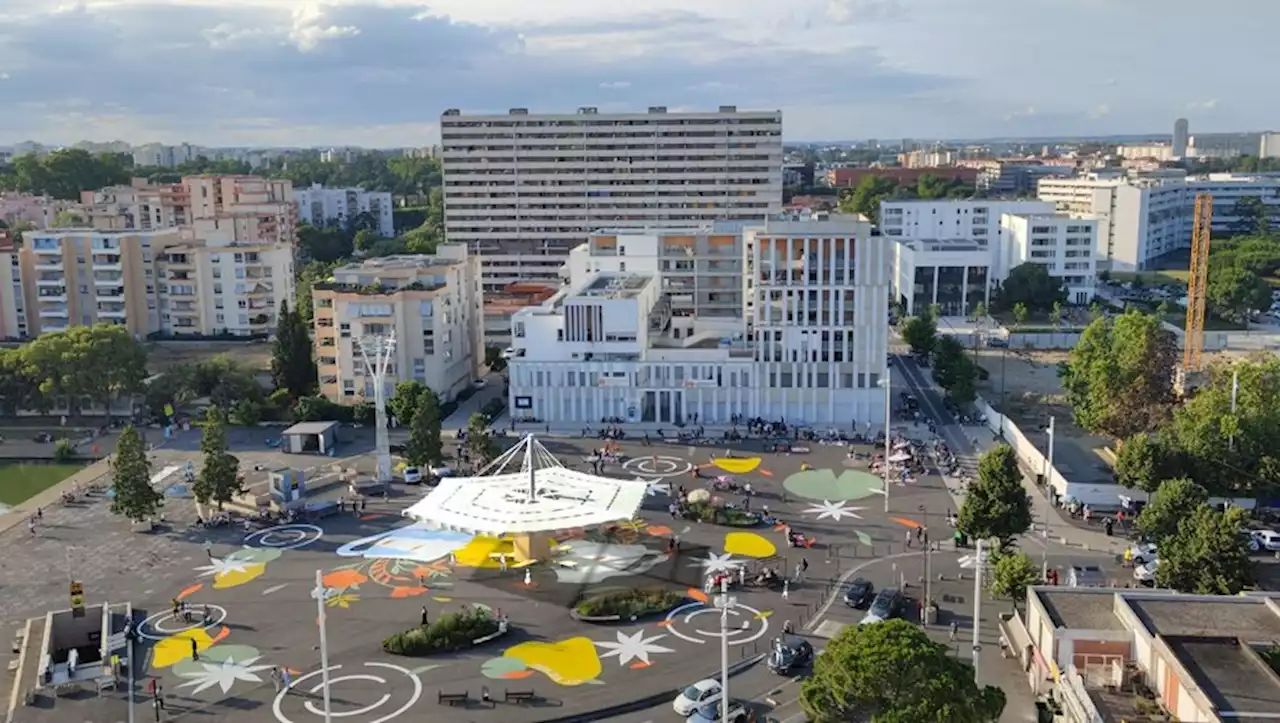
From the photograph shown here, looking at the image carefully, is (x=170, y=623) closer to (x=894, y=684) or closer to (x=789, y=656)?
(x=789, y=656)

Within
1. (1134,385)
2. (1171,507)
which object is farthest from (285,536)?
(1134,385)

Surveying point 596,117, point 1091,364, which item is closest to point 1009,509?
point 1091,364

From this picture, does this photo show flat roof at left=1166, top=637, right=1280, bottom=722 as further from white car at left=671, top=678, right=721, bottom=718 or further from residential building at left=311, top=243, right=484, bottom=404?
residential building at left=311, top=243, right=484, bottom=404

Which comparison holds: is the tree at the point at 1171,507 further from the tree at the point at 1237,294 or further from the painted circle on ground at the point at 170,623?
the tree at the point at 1237,294

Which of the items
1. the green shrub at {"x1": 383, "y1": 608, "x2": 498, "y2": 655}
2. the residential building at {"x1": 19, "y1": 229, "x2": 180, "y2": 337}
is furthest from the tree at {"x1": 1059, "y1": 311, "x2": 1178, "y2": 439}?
the residential building at {"x1": 19, "y1": 229, "x2": 180, "y2": 337}

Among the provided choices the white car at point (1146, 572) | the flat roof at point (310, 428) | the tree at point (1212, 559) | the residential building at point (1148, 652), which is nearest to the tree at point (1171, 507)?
the white car at point (1146, 572)

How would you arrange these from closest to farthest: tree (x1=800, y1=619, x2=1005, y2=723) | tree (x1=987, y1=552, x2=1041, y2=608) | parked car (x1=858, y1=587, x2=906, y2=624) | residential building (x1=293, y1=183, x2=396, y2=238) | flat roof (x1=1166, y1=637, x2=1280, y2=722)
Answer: tree (x1=800, y1=619, x2=1005, y2=723)
flat roof (x1=1166, y1=637, x2=1280, y2=722)
tree (x1=987, y1=552, x2=1041, y2=608)
parked car (x1=858, y1=587, x2=906, y2=624)
residential building (x1=293, y1=183, x2=396, y2=238)

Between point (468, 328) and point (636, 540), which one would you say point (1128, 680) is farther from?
point (468, 328)
